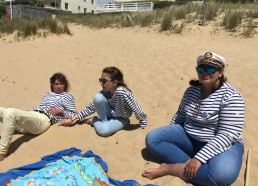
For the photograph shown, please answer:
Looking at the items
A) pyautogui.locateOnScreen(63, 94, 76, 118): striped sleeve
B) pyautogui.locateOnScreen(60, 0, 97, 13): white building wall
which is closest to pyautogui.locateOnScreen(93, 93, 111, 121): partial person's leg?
pyautogui.locateOnScreen(63, 94, 76, 118): striped sleeve

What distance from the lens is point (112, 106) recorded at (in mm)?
4145

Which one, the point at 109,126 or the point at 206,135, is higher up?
the point at 206,135

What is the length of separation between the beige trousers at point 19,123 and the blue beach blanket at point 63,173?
0.49 meters

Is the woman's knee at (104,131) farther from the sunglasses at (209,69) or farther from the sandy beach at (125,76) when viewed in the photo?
the sunglasses at (209,69)

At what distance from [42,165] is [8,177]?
349 mm

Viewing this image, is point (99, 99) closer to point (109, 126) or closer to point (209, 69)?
point (109, 126)

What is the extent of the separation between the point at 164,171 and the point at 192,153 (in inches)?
15.8

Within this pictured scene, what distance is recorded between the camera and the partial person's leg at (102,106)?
4027 millimetres

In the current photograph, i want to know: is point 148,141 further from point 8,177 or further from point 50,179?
point 8,177

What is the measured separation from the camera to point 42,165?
326 centimetres

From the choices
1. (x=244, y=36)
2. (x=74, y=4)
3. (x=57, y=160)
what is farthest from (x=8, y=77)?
(x=74, y=4)

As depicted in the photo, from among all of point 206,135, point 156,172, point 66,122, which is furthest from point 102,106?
point 206,135

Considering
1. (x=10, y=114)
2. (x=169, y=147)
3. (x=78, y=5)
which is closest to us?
→ (x=169, y=147)

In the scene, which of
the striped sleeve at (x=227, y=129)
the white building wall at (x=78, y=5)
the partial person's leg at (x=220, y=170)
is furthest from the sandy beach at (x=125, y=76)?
the white building wall at (x=78, y=5)
